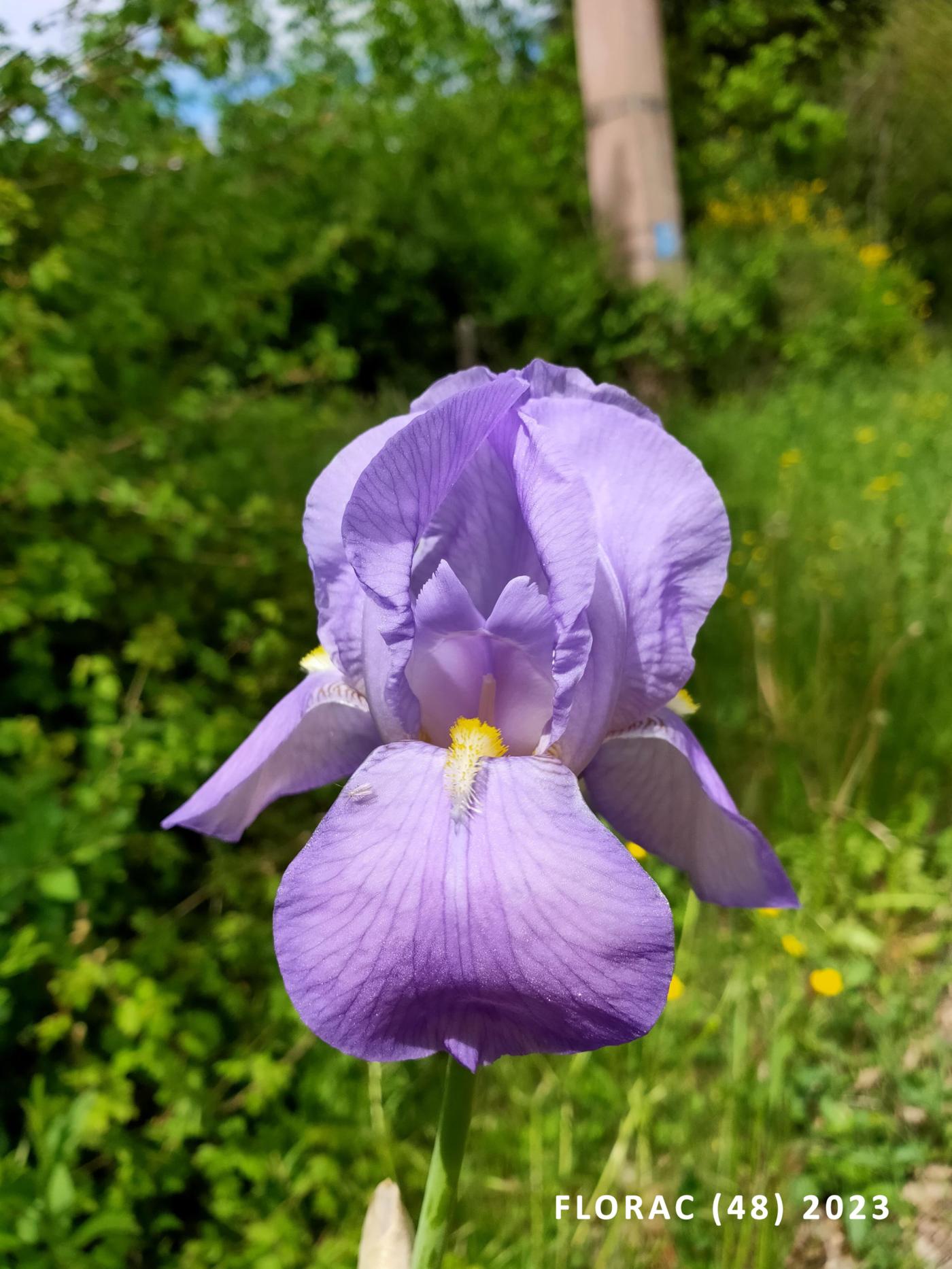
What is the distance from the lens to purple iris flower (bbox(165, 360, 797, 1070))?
0.54 metres

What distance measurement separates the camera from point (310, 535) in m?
0.78

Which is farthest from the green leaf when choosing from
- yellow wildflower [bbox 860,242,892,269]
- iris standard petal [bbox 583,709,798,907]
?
yellow wildflower [bbox 860,242,892,269]

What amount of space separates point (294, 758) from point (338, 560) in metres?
0.20

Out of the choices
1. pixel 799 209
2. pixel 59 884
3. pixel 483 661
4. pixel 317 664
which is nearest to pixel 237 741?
pixel 59 884

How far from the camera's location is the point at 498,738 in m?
0.68

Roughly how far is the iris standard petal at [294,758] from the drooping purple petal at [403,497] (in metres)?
0.11

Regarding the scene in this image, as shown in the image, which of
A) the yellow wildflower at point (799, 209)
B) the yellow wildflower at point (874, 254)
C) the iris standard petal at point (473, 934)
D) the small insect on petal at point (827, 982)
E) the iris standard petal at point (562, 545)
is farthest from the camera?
the yellow wildflower at point (874, 254)

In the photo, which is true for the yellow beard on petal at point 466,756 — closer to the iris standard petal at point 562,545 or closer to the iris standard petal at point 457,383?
the iris standard petal at point 562,545

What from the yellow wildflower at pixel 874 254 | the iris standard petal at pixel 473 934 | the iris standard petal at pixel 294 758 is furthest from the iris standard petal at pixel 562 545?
the yellow wildflower at pixel 874 254

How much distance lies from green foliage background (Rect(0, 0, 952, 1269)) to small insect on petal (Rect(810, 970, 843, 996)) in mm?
94

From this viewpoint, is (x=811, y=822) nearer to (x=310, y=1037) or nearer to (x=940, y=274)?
(x=310, y=1037)

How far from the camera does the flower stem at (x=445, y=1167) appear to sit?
0.61 m

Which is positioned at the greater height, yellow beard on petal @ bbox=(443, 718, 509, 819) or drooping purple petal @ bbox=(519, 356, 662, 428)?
drooping purple petal @ bbox=(519, 356, 662, 428)

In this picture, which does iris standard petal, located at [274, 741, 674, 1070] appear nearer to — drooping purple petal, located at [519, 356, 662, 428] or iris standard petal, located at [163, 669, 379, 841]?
iris standard petal, located at [163, 669, 379, 841]
